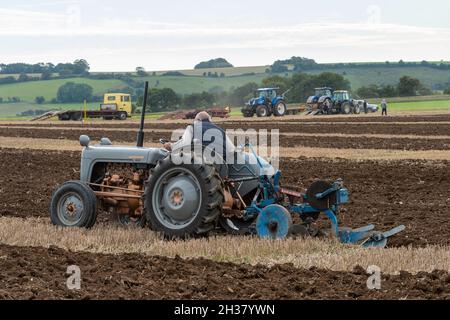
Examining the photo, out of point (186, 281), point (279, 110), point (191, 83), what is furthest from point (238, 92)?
point (186, 281)

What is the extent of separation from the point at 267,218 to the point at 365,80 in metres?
104

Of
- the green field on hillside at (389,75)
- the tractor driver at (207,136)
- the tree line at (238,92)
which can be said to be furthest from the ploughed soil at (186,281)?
the green field on hillside at (389,75)

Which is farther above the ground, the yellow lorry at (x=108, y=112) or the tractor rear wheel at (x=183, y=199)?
the tractor rear wheel at (x=183, y=199)

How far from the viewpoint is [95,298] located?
21.9ft

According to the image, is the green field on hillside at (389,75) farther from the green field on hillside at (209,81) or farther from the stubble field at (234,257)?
the stubble field at (234,257)

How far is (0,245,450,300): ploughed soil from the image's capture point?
6.84m

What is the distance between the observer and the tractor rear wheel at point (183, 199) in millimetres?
9562

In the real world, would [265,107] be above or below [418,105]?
above

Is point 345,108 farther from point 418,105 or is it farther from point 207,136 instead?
point 207,136

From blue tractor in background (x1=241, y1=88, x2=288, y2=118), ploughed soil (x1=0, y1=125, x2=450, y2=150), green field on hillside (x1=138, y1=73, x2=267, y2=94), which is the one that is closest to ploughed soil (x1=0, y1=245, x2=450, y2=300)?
ploughed soil (x1=0, y1=125, x2=450, y2=150)

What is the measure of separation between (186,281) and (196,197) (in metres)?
2.38

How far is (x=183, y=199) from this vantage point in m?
9.76

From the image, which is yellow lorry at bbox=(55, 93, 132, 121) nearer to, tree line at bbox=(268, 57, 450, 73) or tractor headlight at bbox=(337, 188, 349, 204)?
tractor headlight at bbox=(337, 188, 349, 204)

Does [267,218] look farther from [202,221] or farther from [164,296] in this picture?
[164,296]
